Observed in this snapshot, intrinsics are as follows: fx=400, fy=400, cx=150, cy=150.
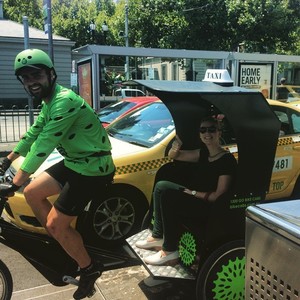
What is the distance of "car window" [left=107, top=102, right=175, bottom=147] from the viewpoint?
184 inches

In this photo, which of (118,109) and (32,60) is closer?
(32,60)

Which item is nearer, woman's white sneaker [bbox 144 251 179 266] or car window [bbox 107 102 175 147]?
woman's white sneaker [bbox 144 251 179 266]

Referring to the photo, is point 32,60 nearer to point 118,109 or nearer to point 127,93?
point 118,109

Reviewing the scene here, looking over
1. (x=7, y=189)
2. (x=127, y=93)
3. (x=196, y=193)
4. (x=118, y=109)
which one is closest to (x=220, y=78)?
(x=196, y=193)

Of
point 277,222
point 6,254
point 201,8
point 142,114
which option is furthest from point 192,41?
point 277,222

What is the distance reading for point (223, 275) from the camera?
2854 mm

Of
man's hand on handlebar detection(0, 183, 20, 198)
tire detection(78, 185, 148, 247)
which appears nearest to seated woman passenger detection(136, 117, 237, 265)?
tire detection(78, 185, 148, 247)

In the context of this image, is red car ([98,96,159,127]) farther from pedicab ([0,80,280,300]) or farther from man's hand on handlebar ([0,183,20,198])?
man's hand on handlebar ([0,183,20,198])

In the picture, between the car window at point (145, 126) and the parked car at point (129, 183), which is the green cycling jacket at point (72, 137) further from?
the car window at point (145, 126)

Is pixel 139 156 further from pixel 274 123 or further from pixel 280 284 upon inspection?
pixel 280 284

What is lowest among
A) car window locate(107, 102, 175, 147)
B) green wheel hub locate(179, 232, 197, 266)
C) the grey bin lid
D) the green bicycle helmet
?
green wheel hub locate(179, 232, 197, 266)

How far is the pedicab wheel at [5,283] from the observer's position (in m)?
2.88

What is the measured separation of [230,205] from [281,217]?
1518 mm

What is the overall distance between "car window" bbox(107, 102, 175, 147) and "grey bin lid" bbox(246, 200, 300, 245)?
3.06 m
